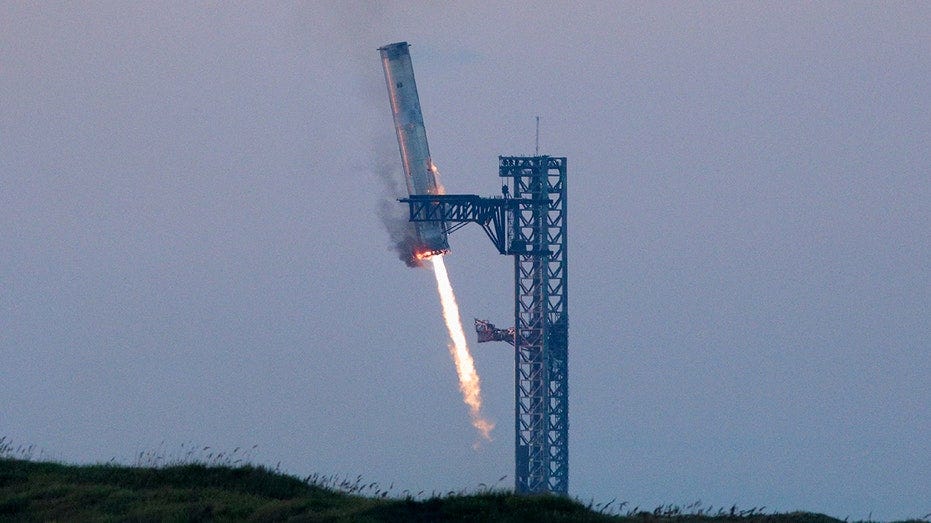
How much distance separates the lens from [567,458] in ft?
201

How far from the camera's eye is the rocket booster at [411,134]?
198 ft

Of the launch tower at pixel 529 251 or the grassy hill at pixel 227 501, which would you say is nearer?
the grassy hill at pixel 227 501

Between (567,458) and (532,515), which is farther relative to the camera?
(567,458)

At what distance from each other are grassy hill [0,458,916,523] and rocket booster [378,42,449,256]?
32.7 m

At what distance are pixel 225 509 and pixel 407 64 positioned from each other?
1503 inches

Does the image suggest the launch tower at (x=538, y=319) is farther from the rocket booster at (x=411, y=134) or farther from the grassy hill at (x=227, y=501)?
the grassy hill at (x=227, y=501)

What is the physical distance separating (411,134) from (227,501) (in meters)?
36.6

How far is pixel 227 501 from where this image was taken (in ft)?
82.2

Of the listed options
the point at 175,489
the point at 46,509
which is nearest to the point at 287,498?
the point at 175,489

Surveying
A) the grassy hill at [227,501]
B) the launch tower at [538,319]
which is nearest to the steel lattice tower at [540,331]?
the launch tower at [538,319]

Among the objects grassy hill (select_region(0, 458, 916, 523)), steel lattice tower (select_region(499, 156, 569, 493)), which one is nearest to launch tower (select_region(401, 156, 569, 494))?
steel lattice tower (select_region(499, 156, 569, 493))

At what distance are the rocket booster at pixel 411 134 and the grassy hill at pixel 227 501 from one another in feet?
107

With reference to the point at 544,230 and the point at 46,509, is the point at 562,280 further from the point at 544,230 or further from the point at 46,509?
the point at 46,509

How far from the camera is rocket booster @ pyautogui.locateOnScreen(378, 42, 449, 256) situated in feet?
198
